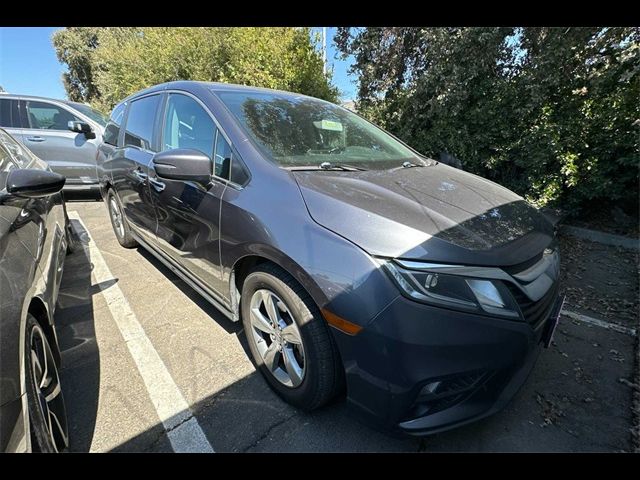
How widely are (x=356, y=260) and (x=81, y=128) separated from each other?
622 centimetres

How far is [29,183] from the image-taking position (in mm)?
1791

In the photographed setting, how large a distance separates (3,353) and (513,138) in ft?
Result: 19.1

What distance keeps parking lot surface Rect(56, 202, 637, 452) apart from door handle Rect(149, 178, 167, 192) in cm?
100

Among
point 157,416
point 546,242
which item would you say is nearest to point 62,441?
point 157,416

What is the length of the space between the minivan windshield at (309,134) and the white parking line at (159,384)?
148 cm

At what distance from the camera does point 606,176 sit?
4328mm

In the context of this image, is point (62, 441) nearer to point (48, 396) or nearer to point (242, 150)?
point (48, 396)

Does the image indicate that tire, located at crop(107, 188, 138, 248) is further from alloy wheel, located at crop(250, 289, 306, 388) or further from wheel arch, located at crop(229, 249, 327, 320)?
alloy wheel, located at crop(250, 289, 306, 388)

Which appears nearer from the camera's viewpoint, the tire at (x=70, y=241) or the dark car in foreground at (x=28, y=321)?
the dark car in foreground at (x=28, y=321)

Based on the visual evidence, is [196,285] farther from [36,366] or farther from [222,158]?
[36,366]

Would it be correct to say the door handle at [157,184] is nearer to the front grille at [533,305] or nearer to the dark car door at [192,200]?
the dark car door at [192,200]

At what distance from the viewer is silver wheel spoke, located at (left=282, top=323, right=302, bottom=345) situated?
170 cm

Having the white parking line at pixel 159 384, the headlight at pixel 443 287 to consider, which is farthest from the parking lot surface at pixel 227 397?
the headlight at pixel 443 287

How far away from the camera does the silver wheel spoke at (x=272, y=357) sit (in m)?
1.92
